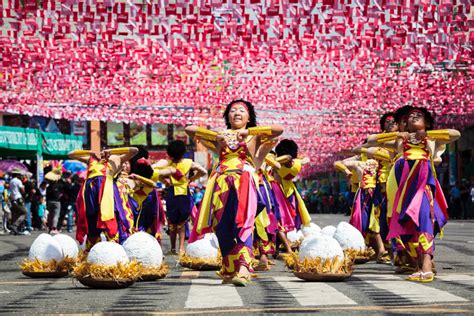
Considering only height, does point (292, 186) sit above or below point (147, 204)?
above

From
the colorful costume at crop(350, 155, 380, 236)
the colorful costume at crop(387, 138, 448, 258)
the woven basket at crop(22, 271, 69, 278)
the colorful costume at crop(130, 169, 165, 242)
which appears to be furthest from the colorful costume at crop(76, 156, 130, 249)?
the colorful costume at crop(350, 155, 380, 236)

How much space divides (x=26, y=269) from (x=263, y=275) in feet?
8.91

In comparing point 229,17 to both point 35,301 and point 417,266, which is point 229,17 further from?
point 35,301

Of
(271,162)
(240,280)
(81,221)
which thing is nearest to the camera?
(240,280)

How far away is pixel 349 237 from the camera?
1422 centimetres

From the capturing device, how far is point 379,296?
893cm

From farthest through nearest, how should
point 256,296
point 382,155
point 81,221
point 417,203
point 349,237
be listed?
point 382,155, point 349,237, point 81,221, point 417,203, point 256,296

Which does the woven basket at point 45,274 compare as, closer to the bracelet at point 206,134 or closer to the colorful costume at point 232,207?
the colorful costume at point 232,207

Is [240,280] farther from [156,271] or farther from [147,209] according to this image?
[147,209]

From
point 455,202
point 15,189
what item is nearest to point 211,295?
point 15,189

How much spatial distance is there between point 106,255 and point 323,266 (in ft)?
7.09

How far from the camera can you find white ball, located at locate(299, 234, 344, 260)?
11102 mm

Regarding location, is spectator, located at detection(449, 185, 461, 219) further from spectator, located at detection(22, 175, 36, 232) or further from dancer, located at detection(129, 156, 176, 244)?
dancer, located at detection(129, 156, 176, 244)

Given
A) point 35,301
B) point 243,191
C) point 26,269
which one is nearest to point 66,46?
point 26,269
